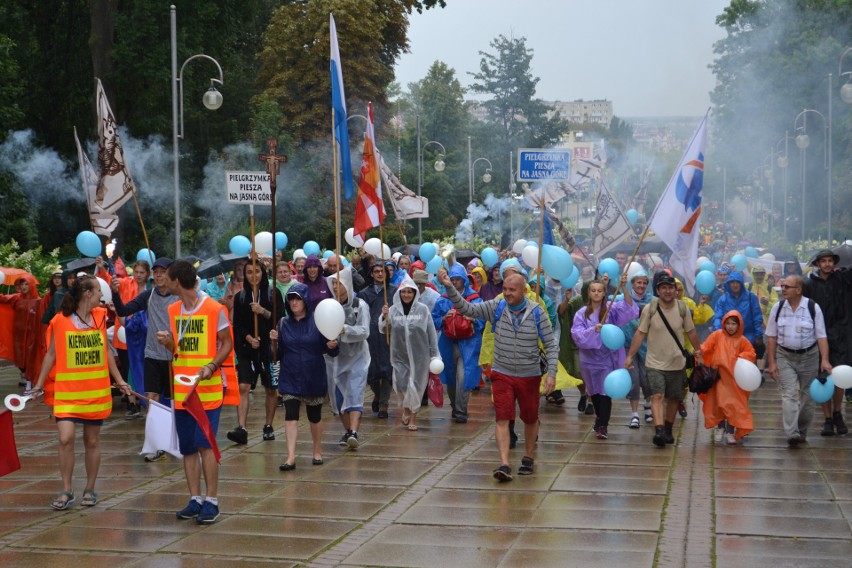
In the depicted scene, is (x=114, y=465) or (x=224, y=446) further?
(x=224, y=446)

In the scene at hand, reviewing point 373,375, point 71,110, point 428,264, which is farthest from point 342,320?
point 71,110

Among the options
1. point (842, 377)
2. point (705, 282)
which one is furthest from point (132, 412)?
point (842, 377)

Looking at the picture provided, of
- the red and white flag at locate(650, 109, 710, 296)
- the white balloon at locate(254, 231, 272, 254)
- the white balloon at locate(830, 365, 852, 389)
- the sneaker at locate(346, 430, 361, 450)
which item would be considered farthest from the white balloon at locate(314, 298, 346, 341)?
the white balloon at locate(254, 231, 272, 254)

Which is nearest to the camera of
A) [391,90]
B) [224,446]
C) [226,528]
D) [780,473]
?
[226,528]

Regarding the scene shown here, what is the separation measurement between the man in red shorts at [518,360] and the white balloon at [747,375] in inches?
85.0

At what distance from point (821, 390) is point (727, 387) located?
0.86m

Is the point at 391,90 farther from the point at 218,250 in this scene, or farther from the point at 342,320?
the point at 342,320

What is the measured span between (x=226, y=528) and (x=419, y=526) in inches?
50.7

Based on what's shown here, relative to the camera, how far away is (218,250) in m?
31.8

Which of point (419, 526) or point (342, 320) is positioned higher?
point (342, 320)

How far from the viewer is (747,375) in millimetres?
11289

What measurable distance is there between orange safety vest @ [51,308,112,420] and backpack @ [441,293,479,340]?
16.9 ft

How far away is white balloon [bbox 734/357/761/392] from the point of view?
37.0ft

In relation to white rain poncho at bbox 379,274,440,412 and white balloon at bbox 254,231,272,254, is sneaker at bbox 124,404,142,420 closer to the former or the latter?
white rain poncho at bbox 379,274,440,412
